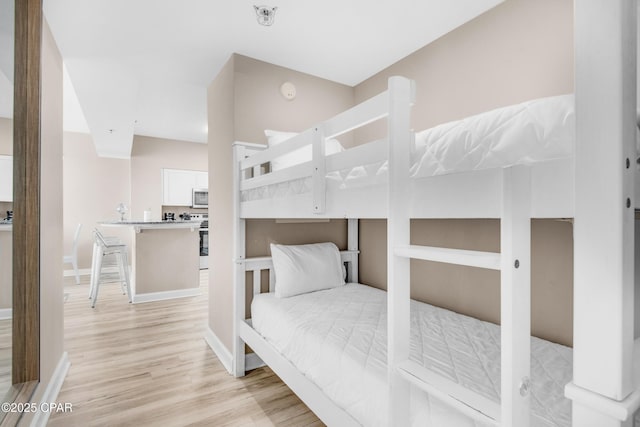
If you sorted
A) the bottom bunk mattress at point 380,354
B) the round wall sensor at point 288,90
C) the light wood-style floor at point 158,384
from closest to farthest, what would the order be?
the bottom bunk mattress at point 380,354 → the light wood-style floor at point 158,384 → the round wall sensor at point 288,90

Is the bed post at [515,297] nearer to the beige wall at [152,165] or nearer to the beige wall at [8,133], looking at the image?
the beige wall at [8,133]

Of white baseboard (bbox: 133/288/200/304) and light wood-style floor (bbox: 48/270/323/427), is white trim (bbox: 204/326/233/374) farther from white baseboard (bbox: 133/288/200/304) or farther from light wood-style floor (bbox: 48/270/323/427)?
white baseboard (bbox: 133/288/200/304)

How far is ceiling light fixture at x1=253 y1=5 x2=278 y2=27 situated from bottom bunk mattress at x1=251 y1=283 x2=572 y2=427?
1.71 m

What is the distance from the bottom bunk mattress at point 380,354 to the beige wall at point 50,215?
1197 millimetres

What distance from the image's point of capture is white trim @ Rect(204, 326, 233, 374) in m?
2.33

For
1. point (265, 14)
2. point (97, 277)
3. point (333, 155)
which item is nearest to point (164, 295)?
point (97, 277)

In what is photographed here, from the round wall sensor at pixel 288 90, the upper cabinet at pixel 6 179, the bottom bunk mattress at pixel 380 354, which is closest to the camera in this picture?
the bottom bunk mattress at pixel 380 354

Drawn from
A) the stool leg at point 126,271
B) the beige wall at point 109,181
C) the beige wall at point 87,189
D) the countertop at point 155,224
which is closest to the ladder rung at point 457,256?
the countertop at point 155,224

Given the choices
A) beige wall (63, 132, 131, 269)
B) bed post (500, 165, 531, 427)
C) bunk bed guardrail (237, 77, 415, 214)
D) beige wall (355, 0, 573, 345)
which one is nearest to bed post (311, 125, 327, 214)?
bunk bed guardrail (237, 77, 415, 214)

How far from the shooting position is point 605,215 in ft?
1.62

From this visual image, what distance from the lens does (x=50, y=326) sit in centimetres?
198

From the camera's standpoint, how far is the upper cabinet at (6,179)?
4.99 feet

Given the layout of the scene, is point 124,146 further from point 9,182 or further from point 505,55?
point 505,55

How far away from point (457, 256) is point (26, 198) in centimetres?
197
